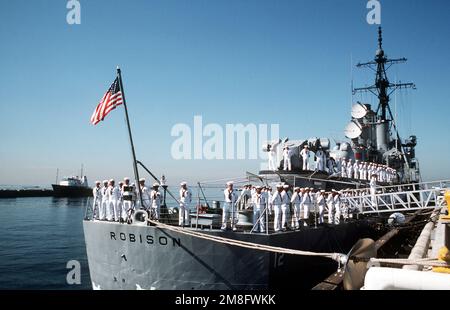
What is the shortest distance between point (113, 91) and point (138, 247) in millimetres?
4936

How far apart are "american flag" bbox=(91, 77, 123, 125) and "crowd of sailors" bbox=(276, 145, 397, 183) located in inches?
363

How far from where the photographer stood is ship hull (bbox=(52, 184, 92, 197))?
250ft

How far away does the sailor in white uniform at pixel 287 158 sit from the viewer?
16828 mm

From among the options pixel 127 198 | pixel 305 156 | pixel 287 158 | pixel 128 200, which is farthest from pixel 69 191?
pixel 127 198

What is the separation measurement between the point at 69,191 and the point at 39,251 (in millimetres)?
57508

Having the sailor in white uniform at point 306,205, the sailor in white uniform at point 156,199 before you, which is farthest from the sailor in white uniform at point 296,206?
the sailor in white uniform at point 156,199

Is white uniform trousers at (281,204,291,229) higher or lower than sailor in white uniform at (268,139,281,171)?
lower

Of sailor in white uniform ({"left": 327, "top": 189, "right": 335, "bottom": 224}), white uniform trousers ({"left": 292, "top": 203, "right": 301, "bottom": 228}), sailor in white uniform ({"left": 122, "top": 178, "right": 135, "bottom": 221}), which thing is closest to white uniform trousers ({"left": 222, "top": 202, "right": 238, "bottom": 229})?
white uniform trousers ({"left": 292, "top": 203, "right": 301, "bottom": 228})

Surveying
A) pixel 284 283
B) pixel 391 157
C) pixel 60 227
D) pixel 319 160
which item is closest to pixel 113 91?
pixel 284 283

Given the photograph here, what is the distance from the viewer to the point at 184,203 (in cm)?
1046

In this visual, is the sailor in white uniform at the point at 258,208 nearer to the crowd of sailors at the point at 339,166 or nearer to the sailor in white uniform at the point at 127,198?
the sailor in white uniform at the point at 127,198

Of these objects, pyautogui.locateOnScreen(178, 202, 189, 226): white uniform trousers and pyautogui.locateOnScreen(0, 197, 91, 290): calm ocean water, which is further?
pyautogui.locateOnScreen(0, 197, 91, 290): calm ocean water

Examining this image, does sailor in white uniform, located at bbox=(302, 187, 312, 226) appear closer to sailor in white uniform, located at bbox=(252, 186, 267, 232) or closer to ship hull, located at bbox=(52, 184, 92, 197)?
sailor in white uniform, located at bbox=(252, 186, 267, 232)
